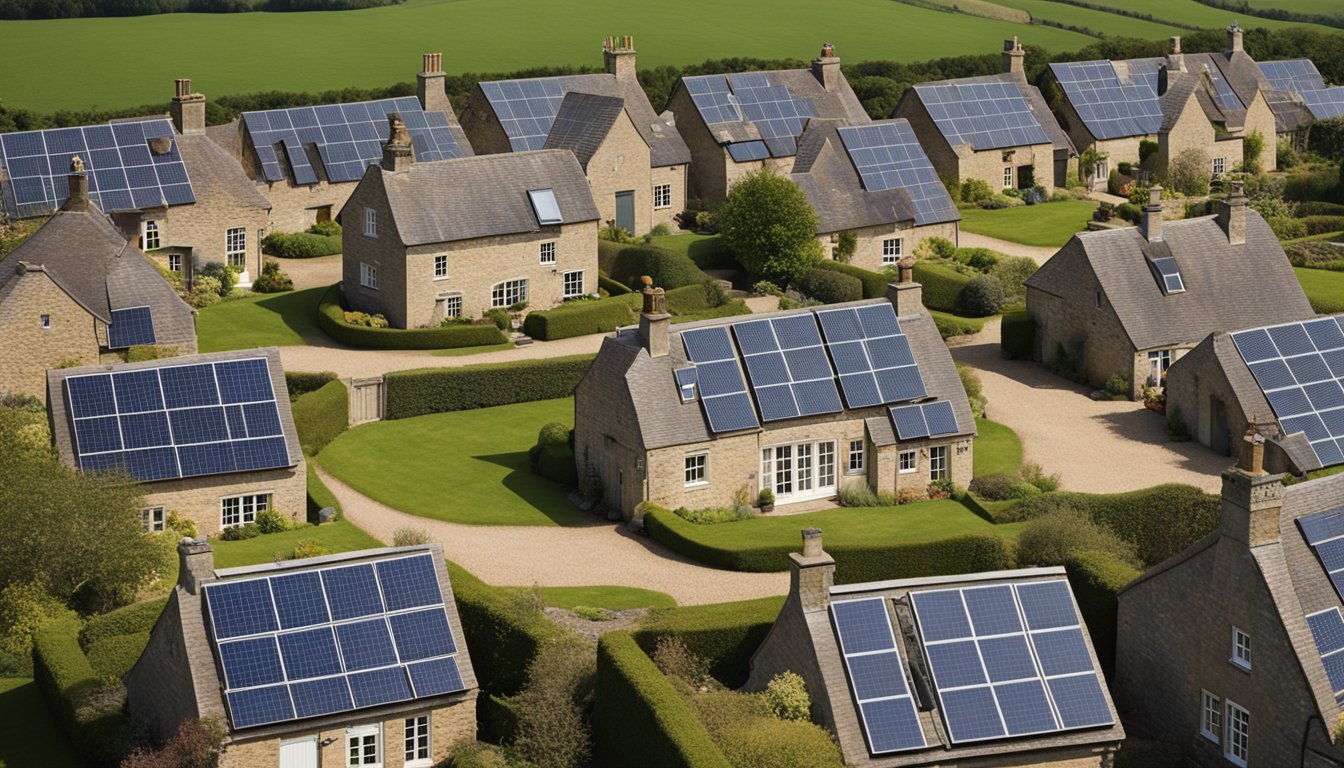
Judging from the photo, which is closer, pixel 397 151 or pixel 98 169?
pixel 397 151

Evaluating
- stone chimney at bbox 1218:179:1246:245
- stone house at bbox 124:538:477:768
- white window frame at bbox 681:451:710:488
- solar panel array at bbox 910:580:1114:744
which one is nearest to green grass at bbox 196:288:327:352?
white window frame at bbox 681:451:710:488

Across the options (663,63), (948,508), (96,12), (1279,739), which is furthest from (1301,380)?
(96,12)

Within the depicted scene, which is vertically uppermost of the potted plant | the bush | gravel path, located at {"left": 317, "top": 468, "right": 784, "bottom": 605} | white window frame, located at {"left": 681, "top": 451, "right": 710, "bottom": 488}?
the bush

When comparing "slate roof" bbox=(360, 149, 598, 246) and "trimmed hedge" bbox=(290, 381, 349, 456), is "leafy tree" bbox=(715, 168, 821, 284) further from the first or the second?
"trimmed hedge" bbox=(290, 381, 349, 456)

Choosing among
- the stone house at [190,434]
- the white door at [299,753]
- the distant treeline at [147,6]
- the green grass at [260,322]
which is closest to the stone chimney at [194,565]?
the white door at [299,753]

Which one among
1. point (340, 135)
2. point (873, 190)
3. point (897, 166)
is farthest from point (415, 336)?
point (897, 166)

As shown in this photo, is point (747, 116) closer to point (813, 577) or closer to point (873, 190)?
point (873, 190)
